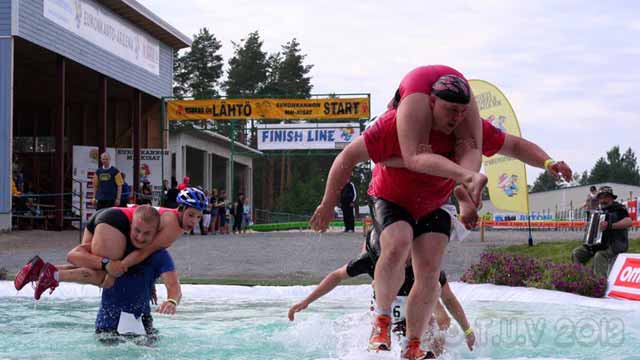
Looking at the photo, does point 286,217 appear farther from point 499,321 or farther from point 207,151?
point 499,321

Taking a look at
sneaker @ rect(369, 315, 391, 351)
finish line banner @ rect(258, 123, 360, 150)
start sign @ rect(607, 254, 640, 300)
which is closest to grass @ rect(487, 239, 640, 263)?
start sign @ rect(607, 254, 640, 300)

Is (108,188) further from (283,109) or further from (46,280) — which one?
(283,109)

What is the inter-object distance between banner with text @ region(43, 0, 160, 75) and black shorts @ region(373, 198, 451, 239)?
18642 mm

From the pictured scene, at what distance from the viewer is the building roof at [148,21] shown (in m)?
26.0

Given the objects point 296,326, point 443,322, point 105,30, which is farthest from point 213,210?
point 443,322

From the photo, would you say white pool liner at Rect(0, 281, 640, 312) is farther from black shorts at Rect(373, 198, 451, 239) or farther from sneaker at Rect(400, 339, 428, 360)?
sneaker at Rect(400, 339, 428, 360)

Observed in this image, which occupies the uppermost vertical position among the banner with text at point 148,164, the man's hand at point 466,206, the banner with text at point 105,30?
the banner with text at point 105,30

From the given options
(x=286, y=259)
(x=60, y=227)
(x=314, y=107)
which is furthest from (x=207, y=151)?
(x=286, y=259)

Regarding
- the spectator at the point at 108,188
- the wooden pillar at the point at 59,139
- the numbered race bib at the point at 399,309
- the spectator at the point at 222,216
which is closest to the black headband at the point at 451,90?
the numbered race bib at the point at 399,309

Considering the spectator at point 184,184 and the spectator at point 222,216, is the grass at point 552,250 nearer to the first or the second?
the spectator at point 184,184

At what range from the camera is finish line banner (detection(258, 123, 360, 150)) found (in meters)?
26.9

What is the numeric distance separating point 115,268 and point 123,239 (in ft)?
0.79

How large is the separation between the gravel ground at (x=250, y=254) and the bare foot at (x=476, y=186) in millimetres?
7943

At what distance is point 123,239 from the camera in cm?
630
